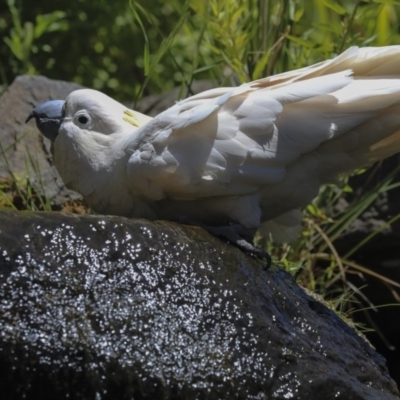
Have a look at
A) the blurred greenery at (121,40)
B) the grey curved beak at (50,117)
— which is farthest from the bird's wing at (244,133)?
the blurred greenery at (121,40)

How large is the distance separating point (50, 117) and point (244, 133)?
0.78 meters

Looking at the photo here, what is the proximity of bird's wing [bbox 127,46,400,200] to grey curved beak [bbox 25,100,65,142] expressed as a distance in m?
0.40

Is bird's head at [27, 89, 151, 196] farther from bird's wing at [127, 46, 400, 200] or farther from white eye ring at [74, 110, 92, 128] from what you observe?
bird's wing at [127, 46, 400, 200]

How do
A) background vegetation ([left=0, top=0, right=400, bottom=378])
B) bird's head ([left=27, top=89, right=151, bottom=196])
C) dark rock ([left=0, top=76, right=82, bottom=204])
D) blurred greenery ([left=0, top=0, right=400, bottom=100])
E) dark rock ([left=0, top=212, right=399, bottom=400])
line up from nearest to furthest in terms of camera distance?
dark rock ([left=0, top=212, right=399, bottom=400])
bird's head ([left=27, top=89, right=151, bottom=196])
background vegetation ([left=0, top=0, right=400, bottom=378])
dark rock ([left=0, top=76, right=82, bottom=204])
blurred greenery ([left=0, top=0, right=400, bottom=100])

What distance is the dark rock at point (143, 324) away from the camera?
2.51m

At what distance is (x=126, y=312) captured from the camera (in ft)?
8.62

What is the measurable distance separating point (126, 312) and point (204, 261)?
1.15 ft

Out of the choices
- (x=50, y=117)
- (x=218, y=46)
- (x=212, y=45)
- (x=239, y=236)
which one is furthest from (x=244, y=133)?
(x=212, y=45)

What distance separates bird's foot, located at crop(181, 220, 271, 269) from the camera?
10.4ft

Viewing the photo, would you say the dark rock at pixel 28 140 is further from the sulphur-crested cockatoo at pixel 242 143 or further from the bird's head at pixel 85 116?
the sulphur-crested cockatoo at pixel 242 143

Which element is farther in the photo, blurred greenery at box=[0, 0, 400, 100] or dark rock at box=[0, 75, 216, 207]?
blurred greenery at box=[0, 0, 400, 100]

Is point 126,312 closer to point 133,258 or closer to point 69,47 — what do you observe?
point 133,258

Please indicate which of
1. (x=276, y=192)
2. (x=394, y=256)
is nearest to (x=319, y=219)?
(x=394, y=256)

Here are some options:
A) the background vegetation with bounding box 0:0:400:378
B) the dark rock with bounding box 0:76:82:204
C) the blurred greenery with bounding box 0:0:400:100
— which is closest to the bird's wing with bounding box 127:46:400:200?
the background vegetation with bounding box 0:0:400:378
